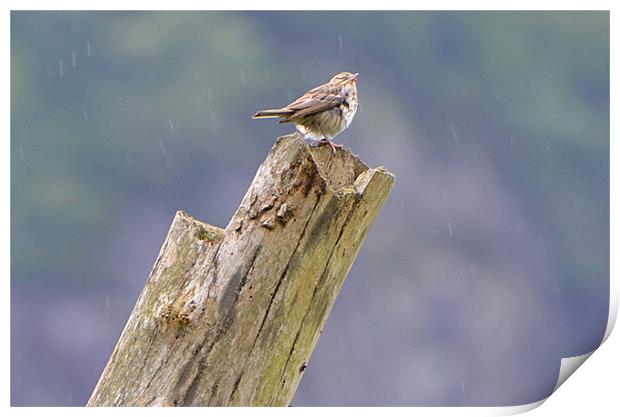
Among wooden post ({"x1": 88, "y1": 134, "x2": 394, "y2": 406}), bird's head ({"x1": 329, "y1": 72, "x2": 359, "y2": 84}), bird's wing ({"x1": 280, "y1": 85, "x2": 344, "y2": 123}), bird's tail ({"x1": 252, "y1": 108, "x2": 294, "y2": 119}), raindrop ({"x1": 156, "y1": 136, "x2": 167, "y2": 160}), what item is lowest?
raindrop ({"x1": 156, "y1": 136, "x2": 167, "y2": 160})

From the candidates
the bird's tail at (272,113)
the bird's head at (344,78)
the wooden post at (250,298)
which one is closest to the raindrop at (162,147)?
the bird's head at (344,78)

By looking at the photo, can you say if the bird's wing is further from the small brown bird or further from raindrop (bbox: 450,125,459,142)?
raindrop (bbox: 450,125,459,142)

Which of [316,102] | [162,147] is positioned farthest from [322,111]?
[162,147]

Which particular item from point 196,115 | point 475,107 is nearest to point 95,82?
point 196,115

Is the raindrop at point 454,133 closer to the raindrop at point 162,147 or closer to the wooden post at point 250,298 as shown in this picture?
the raindrop at point 162,147

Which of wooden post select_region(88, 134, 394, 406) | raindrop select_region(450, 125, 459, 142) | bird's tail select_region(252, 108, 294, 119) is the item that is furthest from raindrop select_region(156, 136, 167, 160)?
wooden post select_region(88, 134, 394, 406)

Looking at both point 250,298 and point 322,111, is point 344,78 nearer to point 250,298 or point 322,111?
point 322,111

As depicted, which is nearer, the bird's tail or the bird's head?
the bird's tail

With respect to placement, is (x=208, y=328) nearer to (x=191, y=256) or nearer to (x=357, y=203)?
(x=191, y=256)
